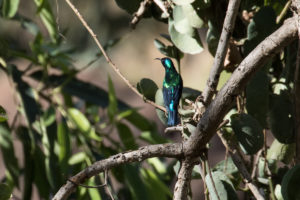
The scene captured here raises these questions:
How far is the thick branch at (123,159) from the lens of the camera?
908 millimetres

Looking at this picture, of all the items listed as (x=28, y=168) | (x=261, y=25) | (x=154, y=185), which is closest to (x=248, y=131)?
(x=261, y=25)

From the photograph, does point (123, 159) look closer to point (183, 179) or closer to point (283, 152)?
point (183, 179)

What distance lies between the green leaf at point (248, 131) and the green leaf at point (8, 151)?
0.89 m

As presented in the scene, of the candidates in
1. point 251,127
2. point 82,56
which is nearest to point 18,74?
point 251,127

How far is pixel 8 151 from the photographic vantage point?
1839 millimetres

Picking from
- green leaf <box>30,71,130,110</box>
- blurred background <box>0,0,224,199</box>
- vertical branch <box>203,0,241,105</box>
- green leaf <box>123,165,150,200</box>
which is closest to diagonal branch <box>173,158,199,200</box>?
vertical branch <box>203,0,241,105</box>

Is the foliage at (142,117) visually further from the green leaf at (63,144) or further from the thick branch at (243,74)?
the thick branch at (243,74)

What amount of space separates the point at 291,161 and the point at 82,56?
518 centimetres

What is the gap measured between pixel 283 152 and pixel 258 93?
0.16 m

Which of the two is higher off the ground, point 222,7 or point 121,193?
point 222,7

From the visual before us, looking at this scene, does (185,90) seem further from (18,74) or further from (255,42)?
(18,74)

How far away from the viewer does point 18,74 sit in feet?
6.70

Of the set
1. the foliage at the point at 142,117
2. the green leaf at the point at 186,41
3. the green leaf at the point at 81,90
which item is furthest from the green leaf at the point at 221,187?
the green leaf at the point at 81,90

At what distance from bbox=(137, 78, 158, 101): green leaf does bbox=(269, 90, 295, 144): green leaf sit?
0.21m
